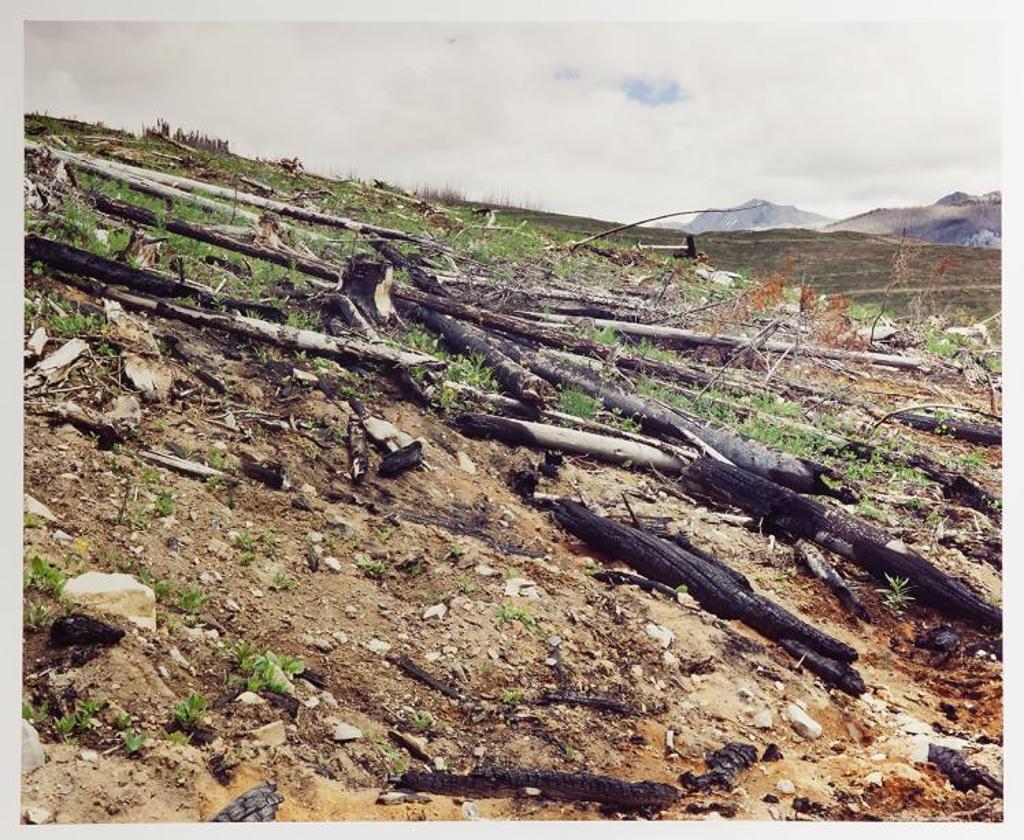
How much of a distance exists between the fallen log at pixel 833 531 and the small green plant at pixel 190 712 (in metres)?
2.62

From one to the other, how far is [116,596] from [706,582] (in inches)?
107

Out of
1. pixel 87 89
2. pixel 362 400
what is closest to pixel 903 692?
pixel 362 400

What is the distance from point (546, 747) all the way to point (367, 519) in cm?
136

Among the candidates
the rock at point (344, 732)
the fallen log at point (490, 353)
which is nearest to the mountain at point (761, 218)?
the fallen log at point (490, 353)

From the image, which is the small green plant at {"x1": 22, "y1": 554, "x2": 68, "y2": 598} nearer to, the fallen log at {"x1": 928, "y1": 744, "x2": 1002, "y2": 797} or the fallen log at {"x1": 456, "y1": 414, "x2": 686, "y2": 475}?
the fallen log at {"x1": 456, "y1": 414, "x2": 686, "y2": 475}

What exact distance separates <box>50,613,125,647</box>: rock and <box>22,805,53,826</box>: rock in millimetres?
688

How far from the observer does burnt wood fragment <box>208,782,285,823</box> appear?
325 centimetres

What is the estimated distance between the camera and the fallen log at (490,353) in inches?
175

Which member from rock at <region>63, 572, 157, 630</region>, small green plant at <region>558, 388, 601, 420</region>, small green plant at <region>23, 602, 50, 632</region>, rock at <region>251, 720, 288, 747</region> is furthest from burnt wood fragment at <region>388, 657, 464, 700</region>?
small green plant at <region>558, 388, 601, 420</region>

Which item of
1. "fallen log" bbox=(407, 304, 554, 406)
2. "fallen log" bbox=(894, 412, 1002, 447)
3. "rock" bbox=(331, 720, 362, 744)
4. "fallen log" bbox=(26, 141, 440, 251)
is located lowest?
"rock" bbox=(331, 720, 362, 744)

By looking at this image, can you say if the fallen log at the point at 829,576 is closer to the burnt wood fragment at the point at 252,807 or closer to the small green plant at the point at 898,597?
the small green plant at the point at 898,597

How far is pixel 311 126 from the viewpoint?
4316 mm

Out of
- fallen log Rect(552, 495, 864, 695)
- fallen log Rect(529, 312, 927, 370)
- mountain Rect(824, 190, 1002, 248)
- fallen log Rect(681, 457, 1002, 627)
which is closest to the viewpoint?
fallen log Rect(552, 495, 864, 695)

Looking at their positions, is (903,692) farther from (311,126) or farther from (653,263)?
(311,126)
